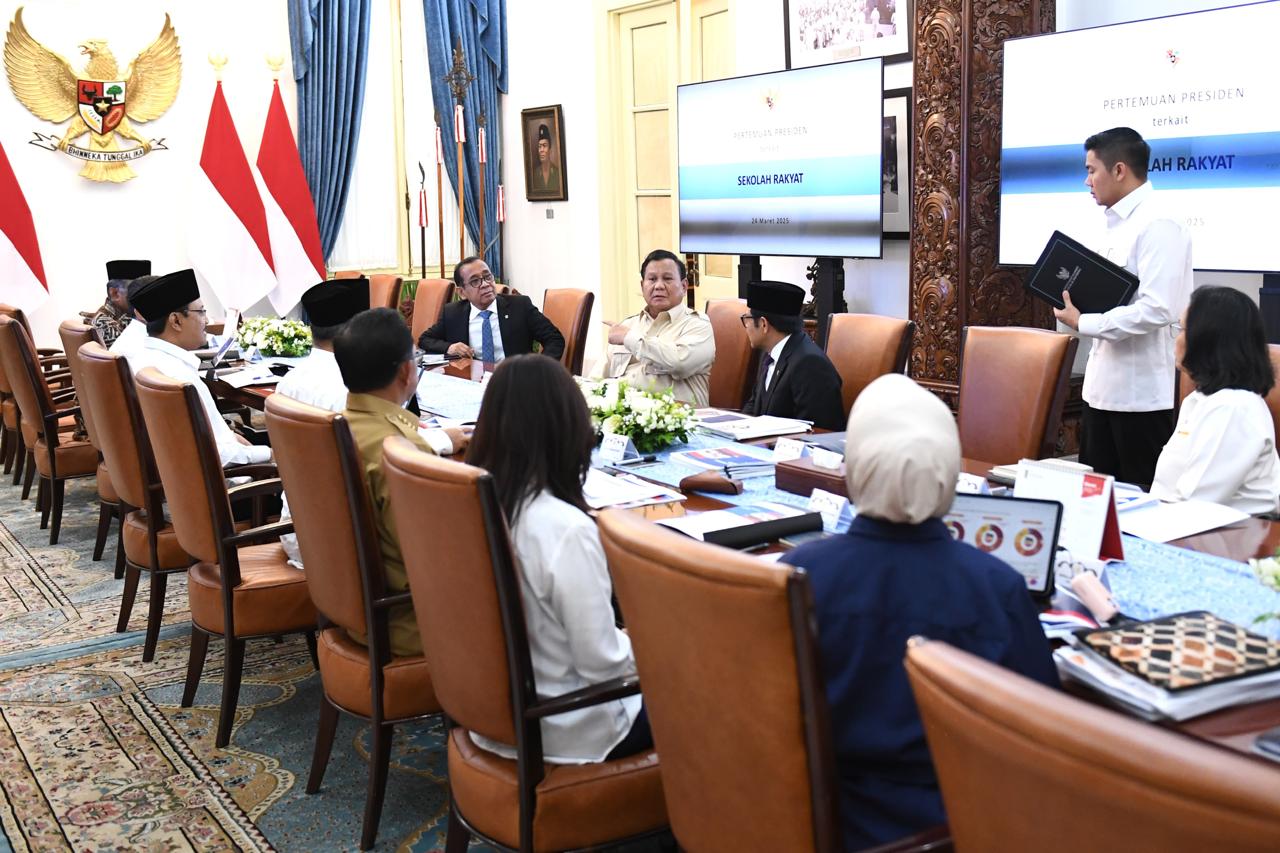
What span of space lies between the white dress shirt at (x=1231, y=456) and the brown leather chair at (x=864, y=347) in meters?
1.40

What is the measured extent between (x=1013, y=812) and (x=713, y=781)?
588 millimetres

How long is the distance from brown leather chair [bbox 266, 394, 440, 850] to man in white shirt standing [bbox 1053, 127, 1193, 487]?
105 inches

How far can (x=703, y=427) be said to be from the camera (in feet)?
12.2

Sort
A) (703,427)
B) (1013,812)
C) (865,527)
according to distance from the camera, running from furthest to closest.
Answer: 1. (703,427)
2. (865,527)
3. (1013,812)

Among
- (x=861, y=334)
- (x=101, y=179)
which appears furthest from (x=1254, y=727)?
(x=101, y=179)

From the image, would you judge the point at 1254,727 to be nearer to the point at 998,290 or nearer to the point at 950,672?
the point at 950,672

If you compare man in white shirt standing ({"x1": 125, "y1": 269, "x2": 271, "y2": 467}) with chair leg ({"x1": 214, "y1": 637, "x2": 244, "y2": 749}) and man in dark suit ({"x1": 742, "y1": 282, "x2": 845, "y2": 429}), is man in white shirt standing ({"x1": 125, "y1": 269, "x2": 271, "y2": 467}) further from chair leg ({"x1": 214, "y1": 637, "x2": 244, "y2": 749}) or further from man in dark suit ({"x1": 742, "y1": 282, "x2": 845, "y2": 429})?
man in dark suit ({"x1": 742, "y1": 282, "x2": 845, "y2": 429})

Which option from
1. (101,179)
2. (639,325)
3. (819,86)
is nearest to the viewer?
(639,325)

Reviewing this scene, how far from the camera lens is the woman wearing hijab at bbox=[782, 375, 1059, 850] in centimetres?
157

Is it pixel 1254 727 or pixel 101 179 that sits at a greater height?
pixel 101 179

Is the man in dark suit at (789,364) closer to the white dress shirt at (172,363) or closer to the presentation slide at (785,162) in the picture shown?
the white dress shirt at (172,363)

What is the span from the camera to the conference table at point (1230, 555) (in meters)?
1.49

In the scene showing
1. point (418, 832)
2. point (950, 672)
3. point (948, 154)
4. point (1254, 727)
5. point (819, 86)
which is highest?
point (819, 86)

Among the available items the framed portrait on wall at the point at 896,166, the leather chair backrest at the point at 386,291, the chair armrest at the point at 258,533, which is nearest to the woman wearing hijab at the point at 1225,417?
the chair armrest at the point at 258,533
